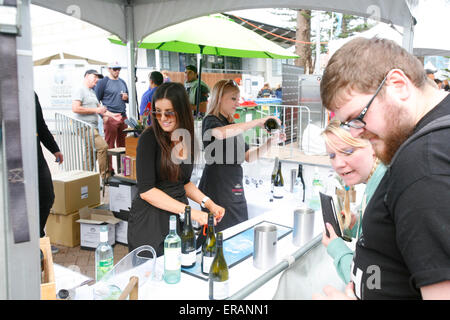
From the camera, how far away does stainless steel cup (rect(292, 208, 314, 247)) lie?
6.09 ft

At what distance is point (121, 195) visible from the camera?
152 inches

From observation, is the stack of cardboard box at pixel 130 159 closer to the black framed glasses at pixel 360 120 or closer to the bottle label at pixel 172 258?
the bottle label at pixel 172 258

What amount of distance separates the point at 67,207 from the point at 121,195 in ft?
1.78

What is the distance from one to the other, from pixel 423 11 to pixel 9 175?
111 inches

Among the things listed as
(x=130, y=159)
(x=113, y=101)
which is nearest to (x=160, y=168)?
(x=130, y=159)

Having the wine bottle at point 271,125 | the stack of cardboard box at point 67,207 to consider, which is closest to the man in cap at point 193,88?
the stack of cardboard box at point 67,207

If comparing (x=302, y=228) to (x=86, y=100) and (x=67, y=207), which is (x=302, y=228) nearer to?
(x=67, y=207)

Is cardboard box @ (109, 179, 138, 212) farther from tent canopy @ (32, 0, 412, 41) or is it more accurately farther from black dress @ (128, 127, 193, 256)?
black dress @ (128, 127, 193, 256)

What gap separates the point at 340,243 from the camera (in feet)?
4.79

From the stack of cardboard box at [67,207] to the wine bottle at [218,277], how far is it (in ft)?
8.97

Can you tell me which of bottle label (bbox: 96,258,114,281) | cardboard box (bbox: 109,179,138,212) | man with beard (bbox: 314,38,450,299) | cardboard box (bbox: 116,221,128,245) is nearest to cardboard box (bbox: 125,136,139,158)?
cardboard box (bbox: 109,179,138,212)
